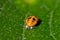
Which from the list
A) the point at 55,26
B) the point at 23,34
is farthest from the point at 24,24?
the point at 55,26

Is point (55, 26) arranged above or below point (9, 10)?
below

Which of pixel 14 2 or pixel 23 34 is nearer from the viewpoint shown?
pixel 23 34

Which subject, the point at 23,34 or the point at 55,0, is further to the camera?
the point at 55,0

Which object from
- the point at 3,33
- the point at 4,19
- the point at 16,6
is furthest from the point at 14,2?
the point at 3,33

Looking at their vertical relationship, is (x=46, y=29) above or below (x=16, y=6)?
below

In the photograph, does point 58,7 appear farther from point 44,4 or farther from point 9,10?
point 9,10

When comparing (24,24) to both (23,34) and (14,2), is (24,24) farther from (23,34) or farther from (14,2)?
(14,2)
